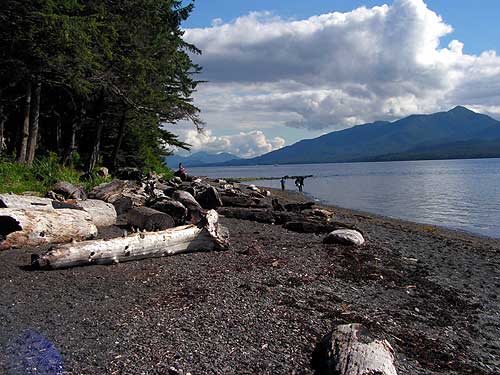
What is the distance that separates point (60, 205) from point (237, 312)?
629 centimetres

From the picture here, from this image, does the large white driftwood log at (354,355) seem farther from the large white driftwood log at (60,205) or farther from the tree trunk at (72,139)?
the tree trunk at (72,139)

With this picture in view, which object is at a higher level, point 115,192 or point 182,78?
point 182,78

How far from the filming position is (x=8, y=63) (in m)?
17.3

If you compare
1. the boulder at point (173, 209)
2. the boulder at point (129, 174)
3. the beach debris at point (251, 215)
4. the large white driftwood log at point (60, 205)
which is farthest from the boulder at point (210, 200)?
the boulder at point (129, 174)

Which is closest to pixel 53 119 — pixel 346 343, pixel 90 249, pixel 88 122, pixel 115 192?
pixel 88 122

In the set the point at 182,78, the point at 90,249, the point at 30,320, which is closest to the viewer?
the point at 30,320

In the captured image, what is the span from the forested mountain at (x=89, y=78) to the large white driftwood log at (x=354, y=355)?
44.7 feet

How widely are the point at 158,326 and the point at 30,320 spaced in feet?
5.39

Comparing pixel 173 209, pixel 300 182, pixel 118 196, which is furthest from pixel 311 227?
pixel 300 182

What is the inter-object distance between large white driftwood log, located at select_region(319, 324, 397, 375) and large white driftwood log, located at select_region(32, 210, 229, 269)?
466 centimetres

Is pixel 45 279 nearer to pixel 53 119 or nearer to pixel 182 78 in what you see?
pixel 53 119

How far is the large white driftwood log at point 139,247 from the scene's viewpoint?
768 cm

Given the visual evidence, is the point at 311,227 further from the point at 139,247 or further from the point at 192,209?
the point at 139,247

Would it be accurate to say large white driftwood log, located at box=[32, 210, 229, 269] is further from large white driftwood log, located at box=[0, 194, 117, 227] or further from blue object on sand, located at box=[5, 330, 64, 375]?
blue object on sand, located at box=[5, 330, 64, 375]
